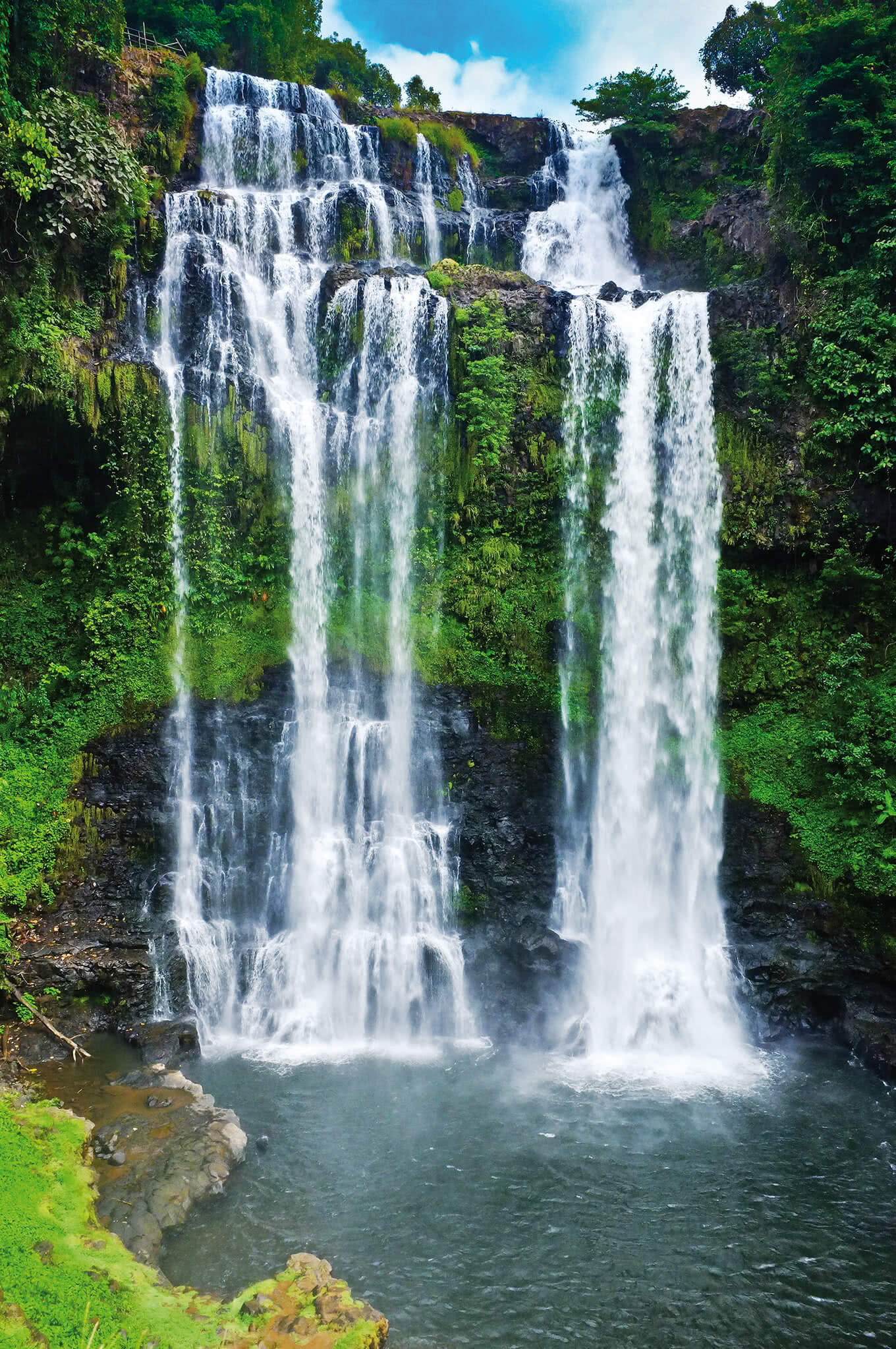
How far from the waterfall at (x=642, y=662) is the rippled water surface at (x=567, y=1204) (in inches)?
102

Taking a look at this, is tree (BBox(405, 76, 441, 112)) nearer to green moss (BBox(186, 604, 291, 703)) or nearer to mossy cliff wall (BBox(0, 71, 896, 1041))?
mossy cliff wall (BBox(0, 71, 896, 1041))

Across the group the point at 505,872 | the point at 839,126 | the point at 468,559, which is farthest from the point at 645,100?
the point at 505,872

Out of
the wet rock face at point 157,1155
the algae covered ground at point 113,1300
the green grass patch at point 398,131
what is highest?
the green grass patch at point 398,131

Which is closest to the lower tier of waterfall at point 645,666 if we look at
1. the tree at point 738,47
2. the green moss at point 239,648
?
the green moss at point 239,648

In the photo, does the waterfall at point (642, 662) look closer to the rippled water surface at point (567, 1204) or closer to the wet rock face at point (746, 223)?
the rippled water surface at point (567, 1204)

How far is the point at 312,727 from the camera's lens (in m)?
13.6

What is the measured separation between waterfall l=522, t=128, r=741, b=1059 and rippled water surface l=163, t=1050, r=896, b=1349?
2597 mm

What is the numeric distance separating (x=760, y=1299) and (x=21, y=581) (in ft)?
44.8

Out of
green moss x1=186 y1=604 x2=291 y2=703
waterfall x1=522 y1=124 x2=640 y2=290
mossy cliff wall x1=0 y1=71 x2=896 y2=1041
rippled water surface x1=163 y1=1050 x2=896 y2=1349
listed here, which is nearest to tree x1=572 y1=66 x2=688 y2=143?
waterfall x1=522 y1=124 x2=640 y2=290

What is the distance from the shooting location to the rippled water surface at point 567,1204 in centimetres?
662

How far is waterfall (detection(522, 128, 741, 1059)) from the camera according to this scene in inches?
502

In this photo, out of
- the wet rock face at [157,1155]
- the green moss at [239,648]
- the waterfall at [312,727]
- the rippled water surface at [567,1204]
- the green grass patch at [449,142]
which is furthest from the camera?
the green grass patch at [449,142]

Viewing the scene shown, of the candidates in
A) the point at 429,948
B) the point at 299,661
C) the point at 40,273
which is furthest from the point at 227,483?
the point at 429,948

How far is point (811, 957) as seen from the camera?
12.0m
